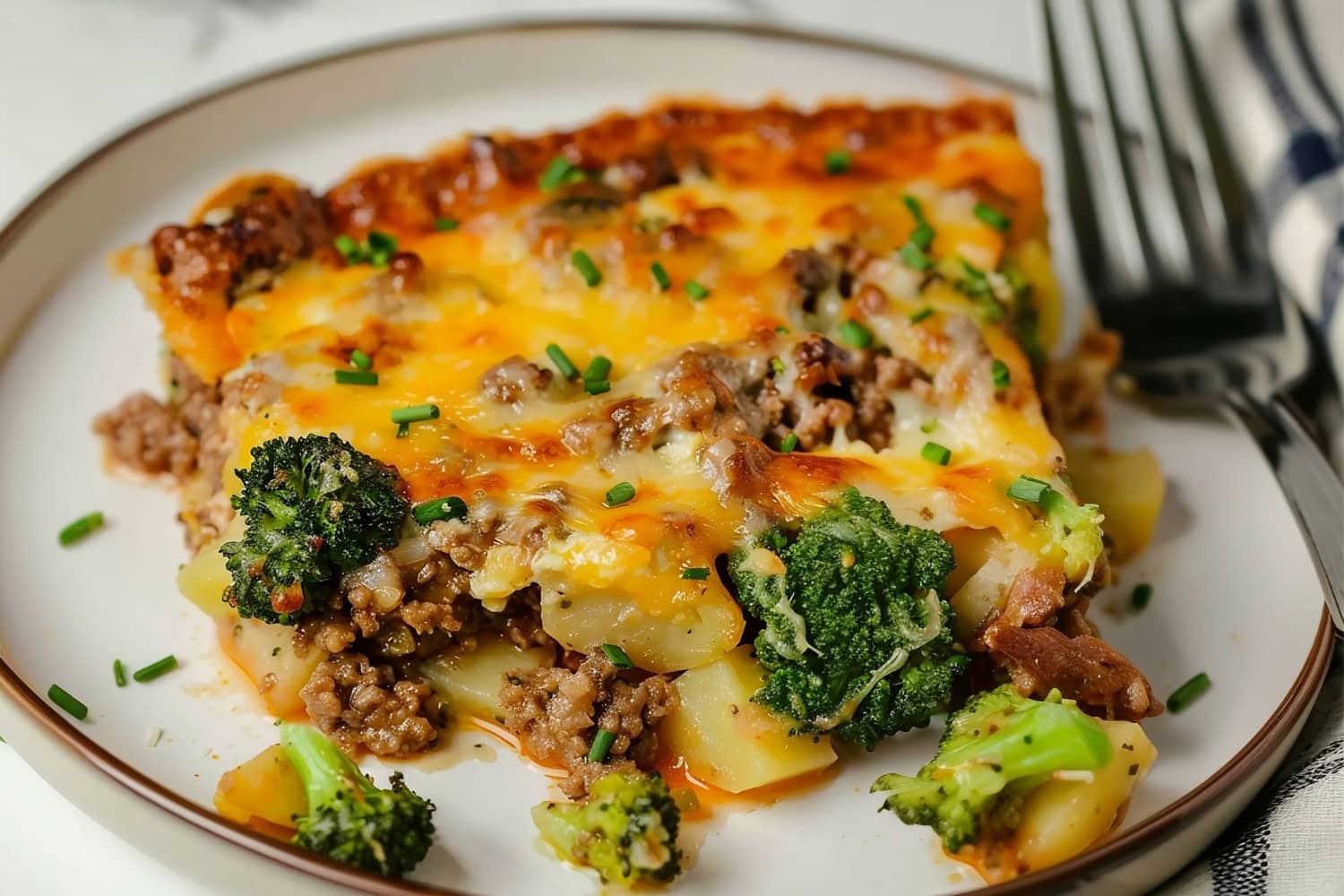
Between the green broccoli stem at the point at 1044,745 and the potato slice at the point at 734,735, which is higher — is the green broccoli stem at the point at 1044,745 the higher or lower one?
the lower one

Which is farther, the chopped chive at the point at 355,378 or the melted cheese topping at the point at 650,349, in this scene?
the chopped chive at the point at 355,378

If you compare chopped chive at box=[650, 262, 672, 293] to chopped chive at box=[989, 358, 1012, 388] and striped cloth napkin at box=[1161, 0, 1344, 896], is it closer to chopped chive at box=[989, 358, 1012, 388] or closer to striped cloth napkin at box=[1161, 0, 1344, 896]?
chopped chive at box=[989, 358, 1012, 388]

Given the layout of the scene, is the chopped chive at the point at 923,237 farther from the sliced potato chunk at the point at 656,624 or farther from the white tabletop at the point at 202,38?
the white tabletop at the point at 202,38

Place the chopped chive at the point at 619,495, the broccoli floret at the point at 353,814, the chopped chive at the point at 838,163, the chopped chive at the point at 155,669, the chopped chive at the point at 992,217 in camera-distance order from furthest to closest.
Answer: the chopped chive at the point at 838,163, the chopped chive at the point at 992,217, the chopped chive at the point at 155,669, the chopped chive at the point at 619,495, the broccoli floret at the point at 353,814

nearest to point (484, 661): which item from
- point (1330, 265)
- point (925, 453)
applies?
point (925, 453)

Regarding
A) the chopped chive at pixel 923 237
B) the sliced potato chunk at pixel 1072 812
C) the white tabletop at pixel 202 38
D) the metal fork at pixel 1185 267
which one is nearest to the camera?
the sliced potato chunk at pixel 1072 812

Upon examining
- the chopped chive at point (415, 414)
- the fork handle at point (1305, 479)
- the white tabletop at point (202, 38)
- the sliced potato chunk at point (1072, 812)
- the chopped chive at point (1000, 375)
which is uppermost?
the white tabletop at point (202, 38)

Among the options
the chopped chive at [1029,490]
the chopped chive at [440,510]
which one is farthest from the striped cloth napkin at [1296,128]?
the chopped chive at [440,510]

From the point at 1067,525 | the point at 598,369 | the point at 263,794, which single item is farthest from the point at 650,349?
the point at 263,794
